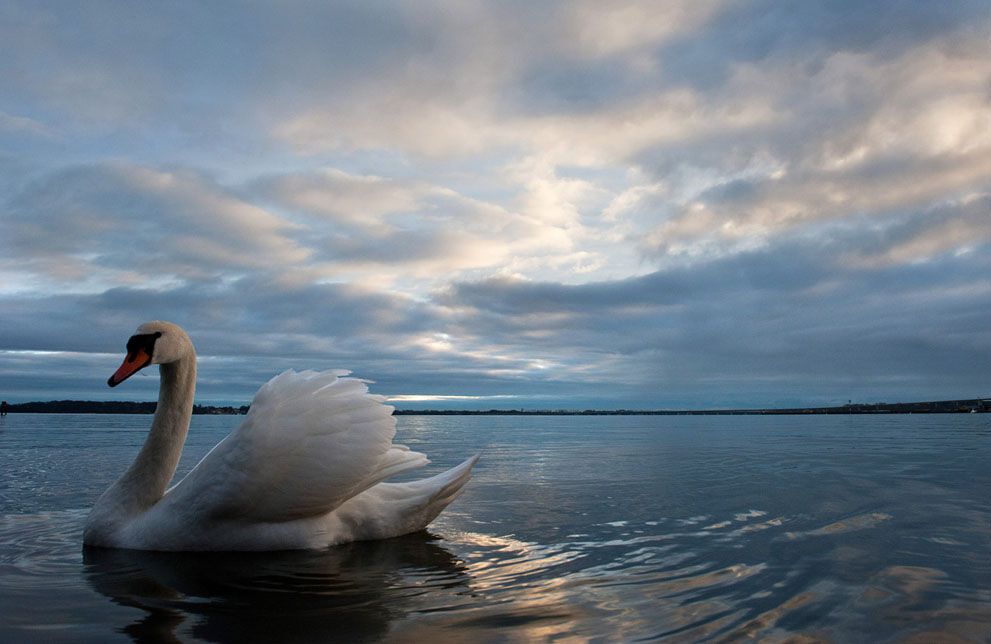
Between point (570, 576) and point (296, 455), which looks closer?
point (570, 576)

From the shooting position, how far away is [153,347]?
6.56 meters

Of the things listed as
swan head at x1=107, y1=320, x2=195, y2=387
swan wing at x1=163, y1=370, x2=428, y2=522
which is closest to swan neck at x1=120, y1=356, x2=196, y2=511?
swan head at x1=107, y1=320, x2=195, y2=387

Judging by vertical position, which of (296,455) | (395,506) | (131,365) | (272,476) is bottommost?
(395,506)

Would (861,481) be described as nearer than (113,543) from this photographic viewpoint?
No

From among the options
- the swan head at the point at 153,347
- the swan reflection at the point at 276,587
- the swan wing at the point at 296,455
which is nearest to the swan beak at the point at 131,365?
the swan head at the point at 153,347

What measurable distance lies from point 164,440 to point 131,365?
0.95 m

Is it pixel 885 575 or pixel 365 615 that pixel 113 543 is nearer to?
pixel 365 615

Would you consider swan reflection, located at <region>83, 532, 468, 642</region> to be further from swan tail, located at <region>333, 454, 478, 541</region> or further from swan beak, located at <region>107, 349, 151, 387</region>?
swan beak, located at <region>107, 349, 151, 387</region>

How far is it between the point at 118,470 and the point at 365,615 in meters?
11.2

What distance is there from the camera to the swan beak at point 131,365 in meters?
6.07

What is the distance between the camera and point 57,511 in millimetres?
8562

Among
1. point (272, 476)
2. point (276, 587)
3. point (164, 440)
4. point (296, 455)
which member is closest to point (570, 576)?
point (276, 587)

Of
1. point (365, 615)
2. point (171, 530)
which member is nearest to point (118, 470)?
point (171, 530)

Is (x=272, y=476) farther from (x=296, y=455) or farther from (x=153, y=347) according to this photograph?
(x=153, y=347)
